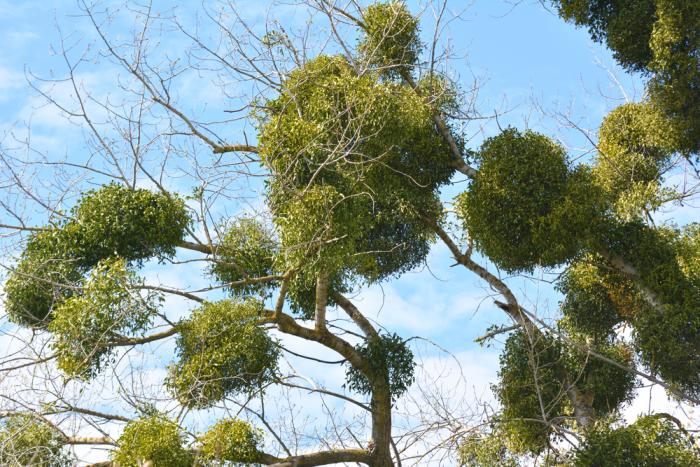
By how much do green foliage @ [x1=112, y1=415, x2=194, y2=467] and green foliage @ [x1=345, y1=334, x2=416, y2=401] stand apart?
332 cm

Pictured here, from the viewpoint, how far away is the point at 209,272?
41.0 ft

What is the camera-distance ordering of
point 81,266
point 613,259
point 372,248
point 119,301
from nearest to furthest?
1. point 119,301
2. point 81,266
3. point 613,259
4. point 372,248

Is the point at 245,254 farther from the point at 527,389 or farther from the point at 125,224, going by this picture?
the point at 527,389

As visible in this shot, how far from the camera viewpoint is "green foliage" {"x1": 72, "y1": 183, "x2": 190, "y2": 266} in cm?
1178

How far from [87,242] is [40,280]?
73cm

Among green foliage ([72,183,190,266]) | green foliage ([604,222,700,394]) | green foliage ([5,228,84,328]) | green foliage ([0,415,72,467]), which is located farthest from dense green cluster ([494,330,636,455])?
green foliage ([5,228,84,328])

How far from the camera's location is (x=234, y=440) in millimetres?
11172

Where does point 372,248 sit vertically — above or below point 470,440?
above

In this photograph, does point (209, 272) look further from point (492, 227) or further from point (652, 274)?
point (652, 274)

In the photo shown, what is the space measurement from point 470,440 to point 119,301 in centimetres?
486

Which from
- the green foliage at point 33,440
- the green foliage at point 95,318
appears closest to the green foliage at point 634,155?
the green foliage at point 95,318

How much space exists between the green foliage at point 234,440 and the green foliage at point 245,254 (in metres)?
1.93

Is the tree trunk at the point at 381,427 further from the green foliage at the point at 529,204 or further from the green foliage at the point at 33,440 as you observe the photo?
the green foliage at the point at 33,440

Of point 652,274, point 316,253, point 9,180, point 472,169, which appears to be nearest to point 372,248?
point 472,169
